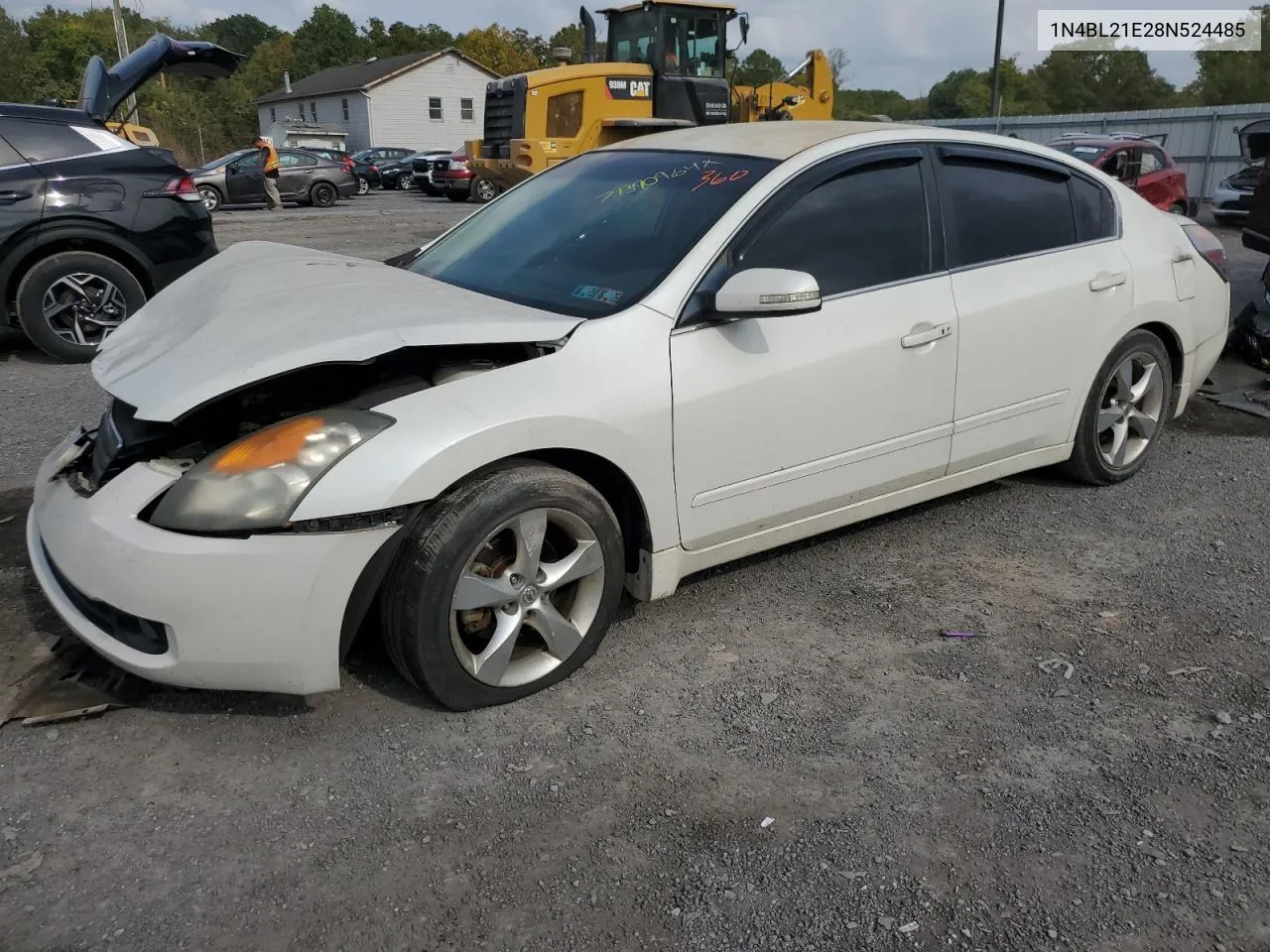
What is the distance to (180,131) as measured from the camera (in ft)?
154

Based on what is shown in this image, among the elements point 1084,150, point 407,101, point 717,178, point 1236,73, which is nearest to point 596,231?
point 717,178

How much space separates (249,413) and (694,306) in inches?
54.8

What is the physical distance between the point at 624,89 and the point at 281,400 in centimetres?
1191

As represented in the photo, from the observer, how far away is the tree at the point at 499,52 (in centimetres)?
6234

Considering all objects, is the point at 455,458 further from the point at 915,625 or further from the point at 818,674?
the point at 915,625

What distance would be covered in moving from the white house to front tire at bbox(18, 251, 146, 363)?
151 feet

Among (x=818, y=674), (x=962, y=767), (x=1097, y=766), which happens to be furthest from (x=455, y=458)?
(x=1097, y=766)

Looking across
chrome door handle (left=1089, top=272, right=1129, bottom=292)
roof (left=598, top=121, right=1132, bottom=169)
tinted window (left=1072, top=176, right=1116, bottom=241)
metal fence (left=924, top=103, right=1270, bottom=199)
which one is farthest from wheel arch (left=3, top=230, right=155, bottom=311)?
metal fence (left=924, top=103, right=1270, bottom=199)

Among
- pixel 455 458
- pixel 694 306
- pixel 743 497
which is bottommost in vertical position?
pixel 743 497

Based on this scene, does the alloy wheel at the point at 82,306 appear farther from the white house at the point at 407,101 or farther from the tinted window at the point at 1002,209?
the white house at the point at 407,101

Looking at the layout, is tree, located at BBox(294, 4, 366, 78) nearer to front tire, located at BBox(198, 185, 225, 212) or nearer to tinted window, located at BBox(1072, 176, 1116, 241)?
front tire, located at BBox(198, 185, 225, 212)

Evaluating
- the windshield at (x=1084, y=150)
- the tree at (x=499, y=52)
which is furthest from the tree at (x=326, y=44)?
the windshield at (x=1084, y=150)

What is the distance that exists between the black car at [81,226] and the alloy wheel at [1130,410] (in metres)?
6.21

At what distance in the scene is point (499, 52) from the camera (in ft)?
205
